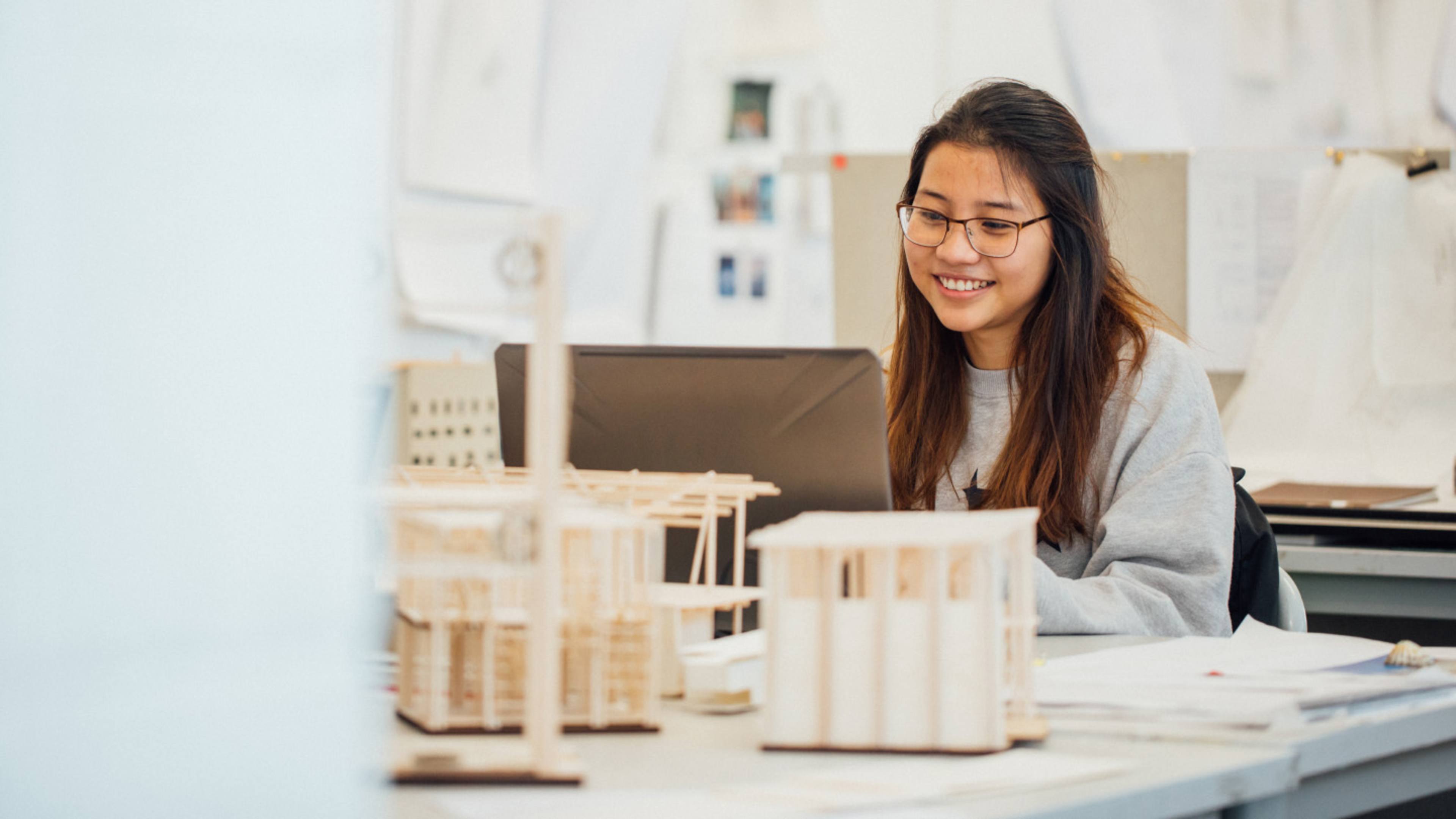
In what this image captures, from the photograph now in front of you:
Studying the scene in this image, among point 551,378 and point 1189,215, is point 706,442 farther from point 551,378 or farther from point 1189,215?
point 1189,215

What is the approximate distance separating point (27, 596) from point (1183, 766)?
0.60 m

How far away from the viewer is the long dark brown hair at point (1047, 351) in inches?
53.7

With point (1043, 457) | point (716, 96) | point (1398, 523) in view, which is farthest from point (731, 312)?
point (1043, 457)

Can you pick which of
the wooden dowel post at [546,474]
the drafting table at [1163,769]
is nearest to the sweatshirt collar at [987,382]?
the drafting table at [1163,769]

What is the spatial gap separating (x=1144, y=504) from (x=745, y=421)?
0.44 metres

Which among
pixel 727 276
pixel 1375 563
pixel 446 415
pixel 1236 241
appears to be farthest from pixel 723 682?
pixel 727 276

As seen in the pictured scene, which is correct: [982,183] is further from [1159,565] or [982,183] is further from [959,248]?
[1159,565]

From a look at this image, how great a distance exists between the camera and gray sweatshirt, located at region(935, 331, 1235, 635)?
1.13 m

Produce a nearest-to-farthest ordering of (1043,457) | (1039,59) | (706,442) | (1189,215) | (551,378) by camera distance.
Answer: (551,378) → (706,442) → (1043,457) → (1189,215) → (1039,59)

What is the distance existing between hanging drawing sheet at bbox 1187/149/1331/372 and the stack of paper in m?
1.57

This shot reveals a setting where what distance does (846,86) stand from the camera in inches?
130

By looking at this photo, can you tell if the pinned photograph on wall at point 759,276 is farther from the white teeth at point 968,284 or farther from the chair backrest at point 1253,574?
the chair backrest at point 1253,574

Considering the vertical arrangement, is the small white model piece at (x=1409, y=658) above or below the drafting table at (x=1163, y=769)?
above

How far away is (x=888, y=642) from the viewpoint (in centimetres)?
74
